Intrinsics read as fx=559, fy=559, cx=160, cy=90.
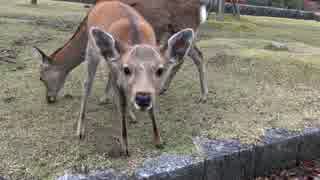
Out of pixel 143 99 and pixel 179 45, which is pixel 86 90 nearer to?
pixel 179 45

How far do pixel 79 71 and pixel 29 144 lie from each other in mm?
2641

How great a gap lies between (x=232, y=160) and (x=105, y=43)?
1309mm

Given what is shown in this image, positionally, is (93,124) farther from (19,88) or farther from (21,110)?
(19,88)

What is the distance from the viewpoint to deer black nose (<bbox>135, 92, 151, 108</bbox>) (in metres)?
3.41

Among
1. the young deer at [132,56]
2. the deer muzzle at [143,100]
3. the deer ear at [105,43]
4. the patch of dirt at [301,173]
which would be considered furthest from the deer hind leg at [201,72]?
the deer muzzle at [143,100]

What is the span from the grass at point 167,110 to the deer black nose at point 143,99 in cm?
59

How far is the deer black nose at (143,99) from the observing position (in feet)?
11.2

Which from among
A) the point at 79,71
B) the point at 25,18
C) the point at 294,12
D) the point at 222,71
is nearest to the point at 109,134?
the point at 79,71

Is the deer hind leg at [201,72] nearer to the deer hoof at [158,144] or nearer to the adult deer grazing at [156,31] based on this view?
the adult deer grazing at [156,31]

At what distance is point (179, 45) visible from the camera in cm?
388

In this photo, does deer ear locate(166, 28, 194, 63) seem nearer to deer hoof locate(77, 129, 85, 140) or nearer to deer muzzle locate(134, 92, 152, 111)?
deer muzzle locate(134, 92, 152, 111)

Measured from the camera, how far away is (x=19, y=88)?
5848 mm

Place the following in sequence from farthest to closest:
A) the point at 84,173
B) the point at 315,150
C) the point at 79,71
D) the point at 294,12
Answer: the point at 294,12
the point at 79,71
the point at 315,150
the point at 84,173

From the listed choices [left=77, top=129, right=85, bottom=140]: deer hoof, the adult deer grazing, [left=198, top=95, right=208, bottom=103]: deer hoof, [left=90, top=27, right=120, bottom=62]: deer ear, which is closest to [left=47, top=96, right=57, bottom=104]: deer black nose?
the adult deer grazing
